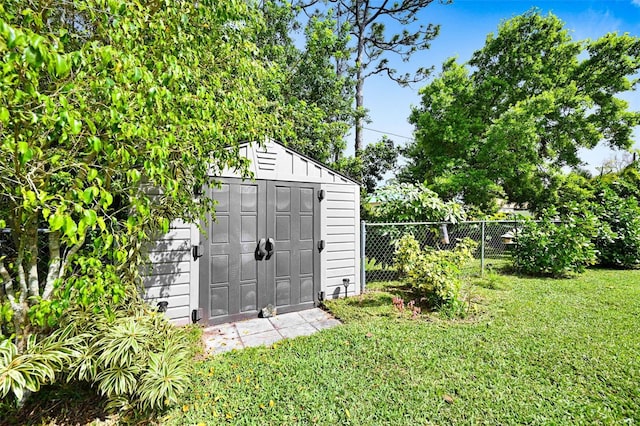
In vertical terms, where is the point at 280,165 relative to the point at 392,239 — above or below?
above

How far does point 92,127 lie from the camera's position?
1.26 metres

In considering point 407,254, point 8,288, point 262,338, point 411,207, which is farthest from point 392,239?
point 8,288

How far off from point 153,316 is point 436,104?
11611mm

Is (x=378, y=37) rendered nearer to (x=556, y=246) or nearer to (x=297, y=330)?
(x=556, y=246)

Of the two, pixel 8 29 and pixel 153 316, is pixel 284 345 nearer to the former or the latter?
pixel 153 316

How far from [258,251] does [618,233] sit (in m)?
9.48

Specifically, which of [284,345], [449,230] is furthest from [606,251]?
[284,345]

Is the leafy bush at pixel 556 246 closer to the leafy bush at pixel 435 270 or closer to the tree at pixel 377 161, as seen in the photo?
the leafy bush at pixel 435 270

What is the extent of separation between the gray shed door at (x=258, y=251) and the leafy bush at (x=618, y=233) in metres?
7.92

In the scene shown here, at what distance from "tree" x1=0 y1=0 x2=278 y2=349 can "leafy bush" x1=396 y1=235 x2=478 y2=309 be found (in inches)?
116

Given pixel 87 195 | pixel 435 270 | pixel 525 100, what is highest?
pixel 525 100

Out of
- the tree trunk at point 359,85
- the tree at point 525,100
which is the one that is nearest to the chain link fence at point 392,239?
the tree at point 525,100

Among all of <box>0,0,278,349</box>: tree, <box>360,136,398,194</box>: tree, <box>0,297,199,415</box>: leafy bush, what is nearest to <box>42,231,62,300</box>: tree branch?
<box>0,0,278,349</box>: tree

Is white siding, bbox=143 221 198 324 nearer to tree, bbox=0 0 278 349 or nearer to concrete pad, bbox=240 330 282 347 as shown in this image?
tree, bbox=0 0 278 349
